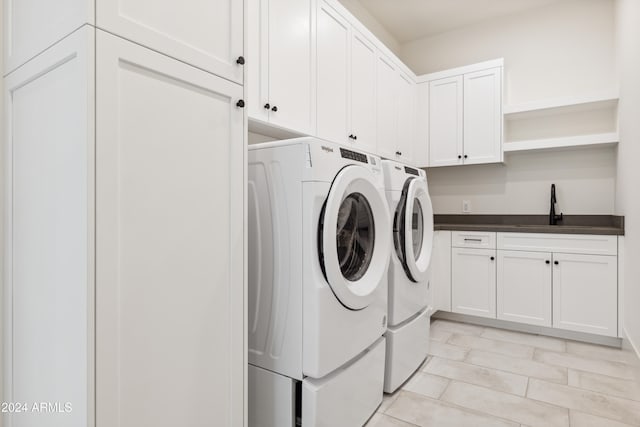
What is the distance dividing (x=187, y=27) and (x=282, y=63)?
2.97 feet

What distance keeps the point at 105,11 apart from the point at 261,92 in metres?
0.96

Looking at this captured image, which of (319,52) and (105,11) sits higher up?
(319,52)

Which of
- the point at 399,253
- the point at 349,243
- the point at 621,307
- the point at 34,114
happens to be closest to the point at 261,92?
the point at 349,243

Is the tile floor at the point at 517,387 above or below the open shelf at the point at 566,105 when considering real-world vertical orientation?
below

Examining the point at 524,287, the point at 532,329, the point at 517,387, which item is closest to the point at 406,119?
the point at 524,287

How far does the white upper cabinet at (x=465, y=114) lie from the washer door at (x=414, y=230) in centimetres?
133

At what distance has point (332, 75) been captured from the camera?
2.30 m

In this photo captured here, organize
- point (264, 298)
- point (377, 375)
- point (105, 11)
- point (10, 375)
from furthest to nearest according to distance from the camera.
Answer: point (377, 375)
point (264, 298)
point (10, 375)
point (105, 11)

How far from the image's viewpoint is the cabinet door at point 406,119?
3254mm

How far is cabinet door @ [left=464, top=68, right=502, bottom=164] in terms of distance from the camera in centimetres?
325

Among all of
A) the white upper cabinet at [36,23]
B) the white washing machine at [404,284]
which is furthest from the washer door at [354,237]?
the white upper cabinet at [36,23]

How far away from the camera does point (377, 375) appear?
177 cm

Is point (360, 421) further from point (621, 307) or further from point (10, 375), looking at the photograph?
point (621, 307)

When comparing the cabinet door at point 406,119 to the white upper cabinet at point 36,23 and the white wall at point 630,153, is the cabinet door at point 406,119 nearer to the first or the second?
the white wall at point 630,153
